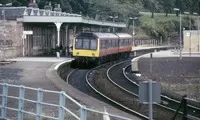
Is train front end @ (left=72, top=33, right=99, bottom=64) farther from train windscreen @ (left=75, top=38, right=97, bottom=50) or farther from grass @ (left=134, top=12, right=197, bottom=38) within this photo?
grass @ (left=134, top=12, right=197, bottom=38)

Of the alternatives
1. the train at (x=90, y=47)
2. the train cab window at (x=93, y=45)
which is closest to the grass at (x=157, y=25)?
the train at (x=90, y=47)

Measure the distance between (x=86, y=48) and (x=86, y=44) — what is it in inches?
14.0

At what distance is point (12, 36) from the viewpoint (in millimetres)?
49375

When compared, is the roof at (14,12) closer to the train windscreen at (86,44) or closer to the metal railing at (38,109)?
the train windscreen at (86,44)

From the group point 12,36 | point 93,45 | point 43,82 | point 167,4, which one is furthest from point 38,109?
point 167,4

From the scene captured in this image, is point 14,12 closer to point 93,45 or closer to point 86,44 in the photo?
point 86,44

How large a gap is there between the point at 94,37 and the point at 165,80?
12001 millimetres

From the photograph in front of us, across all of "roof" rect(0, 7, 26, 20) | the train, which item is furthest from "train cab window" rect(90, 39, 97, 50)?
"roof" rect(0, 7, 26, 20)

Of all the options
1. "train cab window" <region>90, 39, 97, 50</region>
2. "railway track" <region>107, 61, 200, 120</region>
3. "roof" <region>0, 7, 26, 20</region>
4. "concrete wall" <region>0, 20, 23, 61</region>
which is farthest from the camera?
"roof" <region>0, 7, 26, 20</region>

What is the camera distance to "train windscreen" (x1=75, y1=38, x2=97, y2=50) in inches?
1634

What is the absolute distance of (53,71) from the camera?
31766 mm

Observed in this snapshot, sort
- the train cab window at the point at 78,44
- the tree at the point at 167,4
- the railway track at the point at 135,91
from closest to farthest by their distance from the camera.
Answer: the railway track at the point at 135,91, the train cab window at the point at 78,44, the tree at the point at 167,4

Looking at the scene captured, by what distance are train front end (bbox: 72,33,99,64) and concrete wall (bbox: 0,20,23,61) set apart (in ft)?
25.8

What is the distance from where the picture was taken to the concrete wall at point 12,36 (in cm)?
4753
